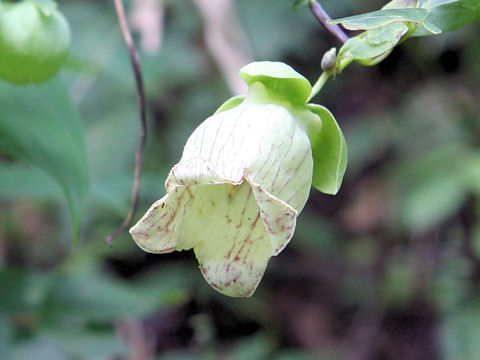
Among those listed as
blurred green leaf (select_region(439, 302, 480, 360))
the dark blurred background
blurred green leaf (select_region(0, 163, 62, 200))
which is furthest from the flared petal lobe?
blurred green leaf (select_region(439, 302, 480, 360))

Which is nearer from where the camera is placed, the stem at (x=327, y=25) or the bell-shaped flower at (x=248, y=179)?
the bell-shaped flower at (x=248, y=179)

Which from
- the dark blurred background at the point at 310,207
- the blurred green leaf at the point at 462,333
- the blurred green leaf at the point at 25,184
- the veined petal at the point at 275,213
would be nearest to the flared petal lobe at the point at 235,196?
the veined petal at the point at 275,213

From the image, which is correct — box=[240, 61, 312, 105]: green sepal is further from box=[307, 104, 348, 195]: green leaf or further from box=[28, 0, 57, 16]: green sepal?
box=[28, 0, 57, 16]: green sepal

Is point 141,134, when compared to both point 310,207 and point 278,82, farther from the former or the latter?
point 310,207

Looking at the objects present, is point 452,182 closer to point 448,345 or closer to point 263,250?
point 448,345

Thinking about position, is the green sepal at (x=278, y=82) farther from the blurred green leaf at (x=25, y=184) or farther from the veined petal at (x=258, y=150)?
the blurred green leaf at (x=25, y=184)

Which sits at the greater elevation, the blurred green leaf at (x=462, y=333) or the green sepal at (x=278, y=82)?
the green sepal at (x=278, y=82)

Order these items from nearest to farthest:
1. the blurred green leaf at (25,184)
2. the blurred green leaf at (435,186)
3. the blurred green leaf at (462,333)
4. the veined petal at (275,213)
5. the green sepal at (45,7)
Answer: the veined petal at (275,213)
the green sepal at (45,7)
the blurred green leaf at (25,184)
the blurred green leaf at (462,333)
the blurred green leaf at (435,186)
